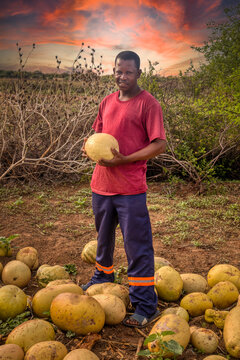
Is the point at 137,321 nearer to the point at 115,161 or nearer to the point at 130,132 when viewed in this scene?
the point at 115,161

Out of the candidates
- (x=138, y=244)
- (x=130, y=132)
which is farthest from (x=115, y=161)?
(x=138, y=244)

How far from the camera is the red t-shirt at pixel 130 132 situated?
223 cm

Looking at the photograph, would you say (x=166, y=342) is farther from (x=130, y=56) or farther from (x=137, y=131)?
(x=130, y=56)

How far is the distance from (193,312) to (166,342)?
694mm

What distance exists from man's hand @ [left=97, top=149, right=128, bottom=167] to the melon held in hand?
4 cm

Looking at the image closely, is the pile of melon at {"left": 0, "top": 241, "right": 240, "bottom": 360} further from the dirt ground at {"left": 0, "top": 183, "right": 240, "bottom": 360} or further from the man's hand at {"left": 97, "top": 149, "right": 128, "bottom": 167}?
the man's hand at {"left": 97, "top": 149, "right": 128, "bottom": 167}

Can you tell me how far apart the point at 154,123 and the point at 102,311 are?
4.27 feet

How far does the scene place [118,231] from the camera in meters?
4.48

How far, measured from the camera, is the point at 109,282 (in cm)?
264

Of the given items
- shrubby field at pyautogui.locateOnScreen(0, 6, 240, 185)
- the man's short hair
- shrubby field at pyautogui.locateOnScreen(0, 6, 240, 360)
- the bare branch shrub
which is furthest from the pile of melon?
the bare branch shrub

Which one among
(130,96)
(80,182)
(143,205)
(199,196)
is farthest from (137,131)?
(80,182)

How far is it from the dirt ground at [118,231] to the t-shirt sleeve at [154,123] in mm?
1367

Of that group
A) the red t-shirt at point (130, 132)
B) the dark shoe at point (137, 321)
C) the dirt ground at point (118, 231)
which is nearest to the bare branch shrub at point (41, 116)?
the dirt ground at point (118, 231)

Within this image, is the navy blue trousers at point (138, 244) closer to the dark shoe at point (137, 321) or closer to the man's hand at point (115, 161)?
the dark shoe at point (137, 321)
